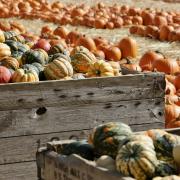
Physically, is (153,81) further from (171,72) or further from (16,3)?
(16,3)

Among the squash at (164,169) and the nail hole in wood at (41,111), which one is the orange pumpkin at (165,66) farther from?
the squash at (164,169)

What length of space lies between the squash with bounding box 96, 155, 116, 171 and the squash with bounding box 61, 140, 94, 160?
21cm

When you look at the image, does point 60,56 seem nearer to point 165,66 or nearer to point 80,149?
point 80,149

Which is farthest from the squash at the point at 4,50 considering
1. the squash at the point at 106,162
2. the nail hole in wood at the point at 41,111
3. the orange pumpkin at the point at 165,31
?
the orange pumpkin at the point at 165,31

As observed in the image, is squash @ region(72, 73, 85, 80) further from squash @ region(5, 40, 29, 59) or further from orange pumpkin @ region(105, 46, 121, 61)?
orange pumpkin @ region(105, 46, 121, 61)

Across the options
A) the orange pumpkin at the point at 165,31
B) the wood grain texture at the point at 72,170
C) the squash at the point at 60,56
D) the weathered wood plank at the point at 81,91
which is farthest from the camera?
the orange pumpkin at the point at 165,31

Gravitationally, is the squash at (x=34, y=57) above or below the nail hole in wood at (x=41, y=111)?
above

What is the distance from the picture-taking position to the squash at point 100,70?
5.41 meters

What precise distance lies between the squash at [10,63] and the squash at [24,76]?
326mm

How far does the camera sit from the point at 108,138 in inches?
132

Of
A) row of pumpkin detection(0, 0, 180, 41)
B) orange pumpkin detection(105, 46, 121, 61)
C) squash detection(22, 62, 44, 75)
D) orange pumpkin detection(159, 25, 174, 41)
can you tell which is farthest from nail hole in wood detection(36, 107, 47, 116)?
orange pumpkin detection(159, 25, 174, 41)

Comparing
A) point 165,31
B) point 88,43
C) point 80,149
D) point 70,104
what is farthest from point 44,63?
point 165,31

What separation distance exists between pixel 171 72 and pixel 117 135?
5.34m

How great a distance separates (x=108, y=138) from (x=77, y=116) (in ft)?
5.46
